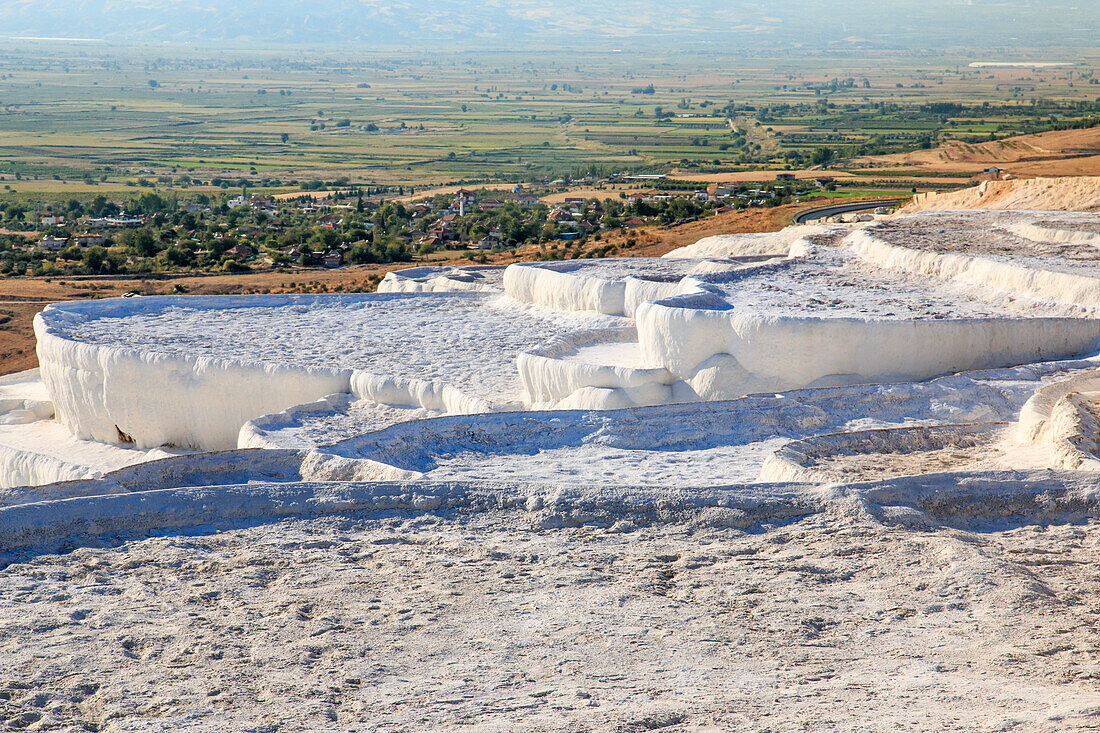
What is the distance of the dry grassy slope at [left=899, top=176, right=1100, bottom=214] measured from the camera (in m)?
18.5

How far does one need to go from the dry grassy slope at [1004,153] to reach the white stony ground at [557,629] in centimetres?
3621

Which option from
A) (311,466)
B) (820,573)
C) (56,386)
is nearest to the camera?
(820,573)

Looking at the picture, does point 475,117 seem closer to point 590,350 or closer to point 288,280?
point 288,280

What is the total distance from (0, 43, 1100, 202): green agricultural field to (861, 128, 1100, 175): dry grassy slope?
221 inches

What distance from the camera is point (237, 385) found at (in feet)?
39.0

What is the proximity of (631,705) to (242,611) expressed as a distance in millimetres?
1911

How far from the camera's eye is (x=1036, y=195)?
19594 millimetres

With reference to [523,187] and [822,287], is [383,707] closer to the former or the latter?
[822,287]

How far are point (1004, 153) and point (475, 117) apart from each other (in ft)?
211

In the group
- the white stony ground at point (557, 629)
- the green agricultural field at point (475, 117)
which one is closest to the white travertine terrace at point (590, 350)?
the white stony ground at point (557, 629)

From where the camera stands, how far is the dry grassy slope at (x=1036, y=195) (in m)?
18.5

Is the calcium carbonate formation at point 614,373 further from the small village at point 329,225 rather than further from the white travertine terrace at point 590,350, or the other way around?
the small village at point 329,225

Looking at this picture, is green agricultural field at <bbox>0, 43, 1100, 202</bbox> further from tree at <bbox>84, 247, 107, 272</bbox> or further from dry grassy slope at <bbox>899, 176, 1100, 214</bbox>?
dry grassy slope at <bbox>899, 176, 1100, 214</bbox>

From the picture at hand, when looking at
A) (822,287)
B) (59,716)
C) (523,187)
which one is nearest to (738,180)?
(523,187)
